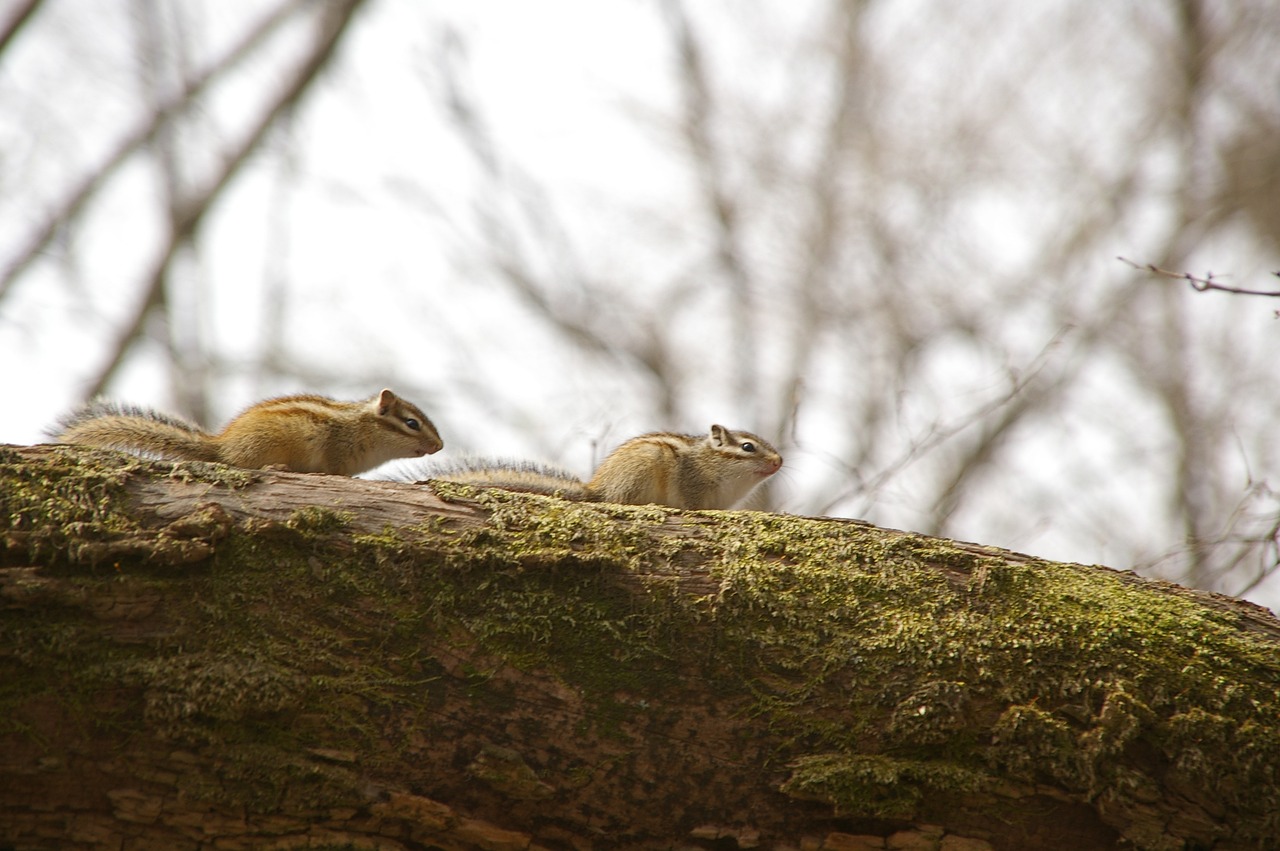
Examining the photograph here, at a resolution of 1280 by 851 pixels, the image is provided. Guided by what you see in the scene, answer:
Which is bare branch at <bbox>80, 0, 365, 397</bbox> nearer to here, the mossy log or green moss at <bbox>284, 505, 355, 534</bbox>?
the mossy log

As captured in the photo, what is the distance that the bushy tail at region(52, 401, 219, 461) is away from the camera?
468 cm

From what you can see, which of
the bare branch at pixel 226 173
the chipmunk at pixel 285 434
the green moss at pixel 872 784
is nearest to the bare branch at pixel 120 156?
the bare branch at pixel 226 173

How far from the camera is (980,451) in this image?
1283 centimetres

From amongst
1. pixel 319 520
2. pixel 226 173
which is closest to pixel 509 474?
pixel 319 520

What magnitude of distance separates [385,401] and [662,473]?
66.5 inches

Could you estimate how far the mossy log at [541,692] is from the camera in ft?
8.92

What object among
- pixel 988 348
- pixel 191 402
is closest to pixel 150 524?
pixel 191 402

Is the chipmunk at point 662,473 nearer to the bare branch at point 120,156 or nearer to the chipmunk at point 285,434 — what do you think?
the chipmunk at point 285,434

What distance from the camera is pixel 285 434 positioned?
505 centimetres

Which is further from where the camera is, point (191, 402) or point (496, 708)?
point (191, 402)

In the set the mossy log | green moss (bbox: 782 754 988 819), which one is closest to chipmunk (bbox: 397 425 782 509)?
the mossy log

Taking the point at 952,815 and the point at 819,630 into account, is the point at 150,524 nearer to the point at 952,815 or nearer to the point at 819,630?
the point at 819,630

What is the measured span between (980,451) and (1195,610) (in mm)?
9748

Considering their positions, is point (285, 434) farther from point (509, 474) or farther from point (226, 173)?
point (226, 173)
